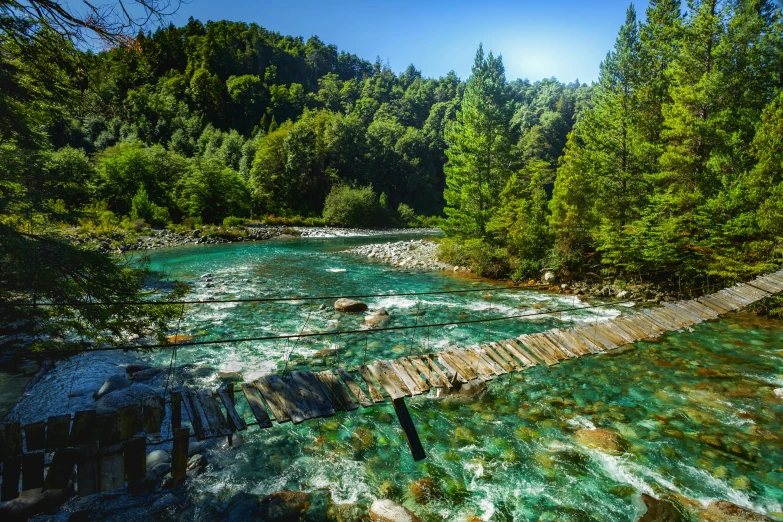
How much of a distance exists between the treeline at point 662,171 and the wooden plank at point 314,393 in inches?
576

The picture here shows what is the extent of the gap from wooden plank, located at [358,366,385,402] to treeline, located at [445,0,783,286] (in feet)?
45.3

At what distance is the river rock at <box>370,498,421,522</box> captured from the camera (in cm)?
455

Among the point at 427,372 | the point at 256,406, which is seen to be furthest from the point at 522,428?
the point at 256,406

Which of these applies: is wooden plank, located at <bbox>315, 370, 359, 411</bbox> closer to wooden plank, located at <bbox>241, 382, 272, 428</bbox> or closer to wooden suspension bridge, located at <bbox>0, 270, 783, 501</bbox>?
wooden suspension bridge, located at <bbox>0, 270, 783, 501</bbox>

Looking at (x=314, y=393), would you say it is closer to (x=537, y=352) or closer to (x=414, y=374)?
(x=414, y=374)

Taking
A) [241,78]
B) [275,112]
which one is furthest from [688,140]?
[241,78]

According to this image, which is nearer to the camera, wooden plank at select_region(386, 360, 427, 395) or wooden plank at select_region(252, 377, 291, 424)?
wooden plank at select_region(252, 377, 291, 424)

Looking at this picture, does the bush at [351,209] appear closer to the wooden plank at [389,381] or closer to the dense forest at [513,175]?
the dense forest at [513,175]

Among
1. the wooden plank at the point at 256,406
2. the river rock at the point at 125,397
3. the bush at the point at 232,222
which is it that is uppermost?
the wooden plank at the point at 256,406

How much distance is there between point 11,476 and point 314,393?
10.1 feet

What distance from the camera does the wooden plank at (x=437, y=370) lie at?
577 cm

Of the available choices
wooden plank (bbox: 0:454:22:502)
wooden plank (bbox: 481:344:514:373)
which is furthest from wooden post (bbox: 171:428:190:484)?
wooden plank (bbox: 481:344:514:373)

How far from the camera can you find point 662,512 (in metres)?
4.73

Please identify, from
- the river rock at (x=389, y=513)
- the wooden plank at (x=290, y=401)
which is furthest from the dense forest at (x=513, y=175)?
the river rock at (x=389, y=513)
